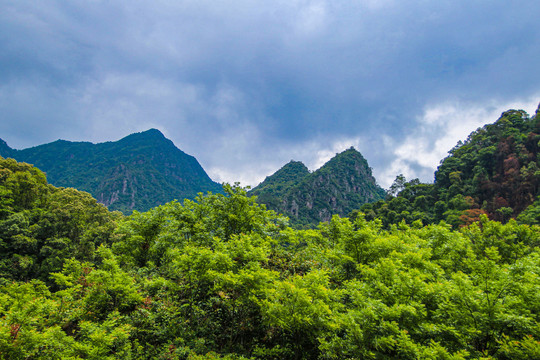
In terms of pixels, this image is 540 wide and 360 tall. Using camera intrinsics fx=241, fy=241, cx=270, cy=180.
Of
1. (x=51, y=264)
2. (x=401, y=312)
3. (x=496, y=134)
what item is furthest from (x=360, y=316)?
(x=496, y=134)

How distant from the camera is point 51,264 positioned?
71.6ft

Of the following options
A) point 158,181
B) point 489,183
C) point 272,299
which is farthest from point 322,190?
point 158,181

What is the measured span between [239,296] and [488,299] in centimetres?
679

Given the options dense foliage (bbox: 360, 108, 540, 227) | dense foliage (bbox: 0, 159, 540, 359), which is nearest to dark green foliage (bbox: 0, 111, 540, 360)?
dense foliage (bbox: 0, 159, 540, 359)

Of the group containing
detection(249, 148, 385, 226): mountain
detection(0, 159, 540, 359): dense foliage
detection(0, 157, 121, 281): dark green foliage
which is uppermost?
detection(249, 148, 385, 226): mountain

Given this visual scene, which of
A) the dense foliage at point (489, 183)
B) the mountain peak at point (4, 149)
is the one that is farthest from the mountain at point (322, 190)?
the mountain peak at point (4, 149)

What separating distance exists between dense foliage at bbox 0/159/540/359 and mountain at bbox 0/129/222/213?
4628 inches

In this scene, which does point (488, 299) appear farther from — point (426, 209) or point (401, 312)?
point (426, 209)

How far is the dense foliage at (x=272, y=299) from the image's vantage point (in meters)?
5.93

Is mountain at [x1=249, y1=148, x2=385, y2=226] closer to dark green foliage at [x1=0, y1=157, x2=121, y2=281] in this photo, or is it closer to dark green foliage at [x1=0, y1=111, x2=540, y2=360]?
dark green foliage at [x1=0, y1=157, x2=121, y2=281]

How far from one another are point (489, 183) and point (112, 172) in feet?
565

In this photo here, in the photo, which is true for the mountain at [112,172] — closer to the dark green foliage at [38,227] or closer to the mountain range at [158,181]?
the mountain range at [158,181]

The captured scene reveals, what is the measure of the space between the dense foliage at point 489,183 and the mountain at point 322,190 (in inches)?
1784

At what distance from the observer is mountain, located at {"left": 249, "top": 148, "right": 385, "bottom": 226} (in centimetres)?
10312
